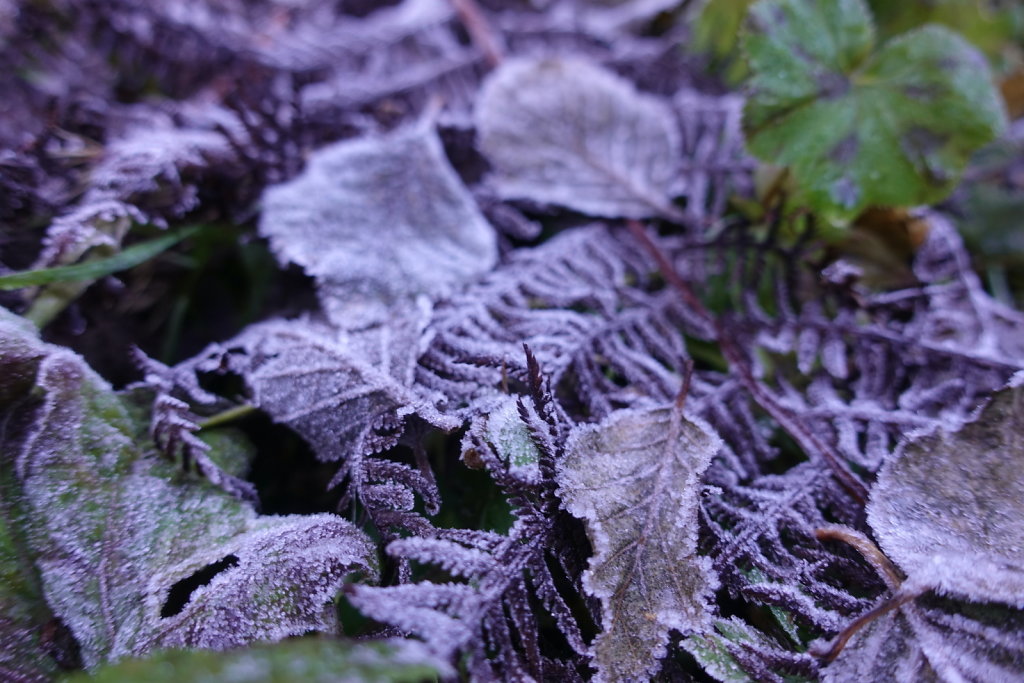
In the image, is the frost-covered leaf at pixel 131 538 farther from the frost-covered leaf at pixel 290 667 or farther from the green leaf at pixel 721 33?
the green leaf at pixel 721 33

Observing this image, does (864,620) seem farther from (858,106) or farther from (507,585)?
(858,106)

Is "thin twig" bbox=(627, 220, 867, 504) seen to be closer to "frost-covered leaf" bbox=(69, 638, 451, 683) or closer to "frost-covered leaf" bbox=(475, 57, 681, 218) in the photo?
"frost-covered leaf" bbox=(475, 57, 681, 218)

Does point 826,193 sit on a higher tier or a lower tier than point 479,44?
lower

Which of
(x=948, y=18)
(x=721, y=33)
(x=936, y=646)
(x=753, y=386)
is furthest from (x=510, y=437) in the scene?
(x=948, y=18)

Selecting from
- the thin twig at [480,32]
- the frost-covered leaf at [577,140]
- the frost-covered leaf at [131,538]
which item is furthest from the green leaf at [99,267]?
the thin twig at [480,32]

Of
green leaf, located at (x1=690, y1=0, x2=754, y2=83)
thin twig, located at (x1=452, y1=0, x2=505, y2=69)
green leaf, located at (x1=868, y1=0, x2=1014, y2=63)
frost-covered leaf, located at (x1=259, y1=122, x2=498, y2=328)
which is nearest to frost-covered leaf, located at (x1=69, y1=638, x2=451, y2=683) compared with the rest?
frost-covered leaf, located at (x1=259, y1=122, x2=498, y2=328)

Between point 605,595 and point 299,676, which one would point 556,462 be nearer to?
point 605,595

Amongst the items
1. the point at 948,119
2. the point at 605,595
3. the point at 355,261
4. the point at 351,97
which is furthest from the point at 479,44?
the point at 605,595
